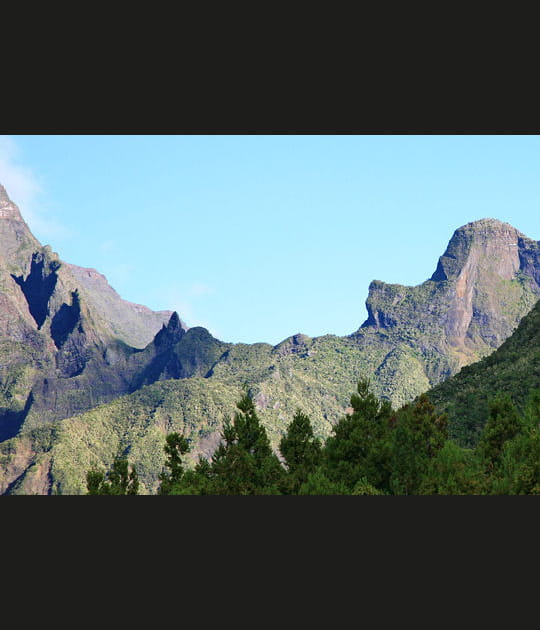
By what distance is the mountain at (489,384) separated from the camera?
7012cm

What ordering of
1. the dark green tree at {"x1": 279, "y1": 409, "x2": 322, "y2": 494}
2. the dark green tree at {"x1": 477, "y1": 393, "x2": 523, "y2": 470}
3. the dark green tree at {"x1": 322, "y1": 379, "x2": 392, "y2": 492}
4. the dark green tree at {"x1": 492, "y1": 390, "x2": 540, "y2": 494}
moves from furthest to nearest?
the dark green tree at {"x1": 279, "y1": 409, "x2": 322, "y2": 494} → the dark green tree at {"x1": 477, "y1": 393, "x2": 523, "y2": 470} → the dark green tree at {"x1": 322, "y1": 379, "x2": 392, "y2": 492} → the dark green tree at {"x1": 492, "y1": 390, "x2": 540, "y2": 494}

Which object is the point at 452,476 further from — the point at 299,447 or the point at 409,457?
the point at 299,447

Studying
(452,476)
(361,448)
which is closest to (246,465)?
(361,448)

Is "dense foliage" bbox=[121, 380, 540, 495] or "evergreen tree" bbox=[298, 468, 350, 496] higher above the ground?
"dense foliage" bbox=[121, 380, 540, 495]

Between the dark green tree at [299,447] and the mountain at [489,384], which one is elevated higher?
the mountain at [489,384]

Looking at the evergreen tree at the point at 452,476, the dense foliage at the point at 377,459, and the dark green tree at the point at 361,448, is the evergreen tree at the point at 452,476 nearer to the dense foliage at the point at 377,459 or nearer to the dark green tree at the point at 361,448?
the dense foliage at the point at 377,459

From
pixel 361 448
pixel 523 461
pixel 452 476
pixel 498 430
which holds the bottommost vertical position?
pixel 452 476

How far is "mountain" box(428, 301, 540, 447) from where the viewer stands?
70125 mm

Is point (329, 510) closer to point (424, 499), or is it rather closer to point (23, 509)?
point (424, 499)

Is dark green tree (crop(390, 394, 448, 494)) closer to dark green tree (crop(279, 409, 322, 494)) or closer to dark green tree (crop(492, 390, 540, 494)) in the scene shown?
dark green tree (crop(492, 390, 540, 494))

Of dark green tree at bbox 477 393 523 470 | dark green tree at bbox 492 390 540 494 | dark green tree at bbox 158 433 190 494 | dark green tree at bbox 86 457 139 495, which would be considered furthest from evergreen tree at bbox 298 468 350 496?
dark green tree at bbox 158 433 190 494

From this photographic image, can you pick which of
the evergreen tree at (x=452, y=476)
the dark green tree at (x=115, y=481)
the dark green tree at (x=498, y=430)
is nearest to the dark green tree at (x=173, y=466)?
the dark green tree at (x=115, y=481)

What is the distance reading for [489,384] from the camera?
259 ft

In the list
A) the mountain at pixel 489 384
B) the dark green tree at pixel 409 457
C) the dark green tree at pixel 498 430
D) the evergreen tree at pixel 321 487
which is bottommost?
the evergreen tree at pixel 321 487
